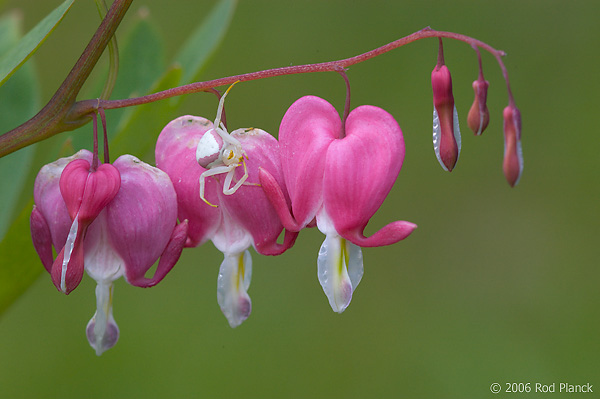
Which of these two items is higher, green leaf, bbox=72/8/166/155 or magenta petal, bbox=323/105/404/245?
green leaf, bbox=72/8/166/155

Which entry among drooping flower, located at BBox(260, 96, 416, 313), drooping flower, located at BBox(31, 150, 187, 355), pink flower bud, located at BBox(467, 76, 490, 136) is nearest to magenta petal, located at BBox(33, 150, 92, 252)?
drooping flower, located at BBox(31, 150, 187, 355)

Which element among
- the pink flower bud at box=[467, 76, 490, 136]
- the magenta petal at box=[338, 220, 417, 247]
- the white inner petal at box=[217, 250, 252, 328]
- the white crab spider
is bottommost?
the white inner petal at box=[217, 250, 252, 328]

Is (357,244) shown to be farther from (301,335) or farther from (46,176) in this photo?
(301,335)

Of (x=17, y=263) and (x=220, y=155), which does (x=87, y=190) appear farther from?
(x=17, y=263)

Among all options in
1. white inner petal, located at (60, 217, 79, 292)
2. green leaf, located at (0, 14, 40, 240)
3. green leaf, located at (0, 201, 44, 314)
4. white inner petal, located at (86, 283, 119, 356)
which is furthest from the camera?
green leaf, located at (0, 14, 40, 240)

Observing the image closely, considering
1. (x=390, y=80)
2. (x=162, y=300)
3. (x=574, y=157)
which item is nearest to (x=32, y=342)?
(x=162, y=300)

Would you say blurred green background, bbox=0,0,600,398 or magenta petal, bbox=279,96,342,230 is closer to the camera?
magenta petal, bbox=279,96,342,230

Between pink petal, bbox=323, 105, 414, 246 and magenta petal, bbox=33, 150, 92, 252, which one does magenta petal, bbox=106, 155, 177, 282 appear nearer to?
magenta petal, bbox=33, 150, 92, 252

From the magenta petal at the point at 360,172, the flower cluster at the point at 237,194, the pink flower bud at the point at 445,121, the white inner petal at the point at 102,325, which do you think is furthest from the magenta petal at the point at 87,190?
the pink flower bud at the point at 445,121
